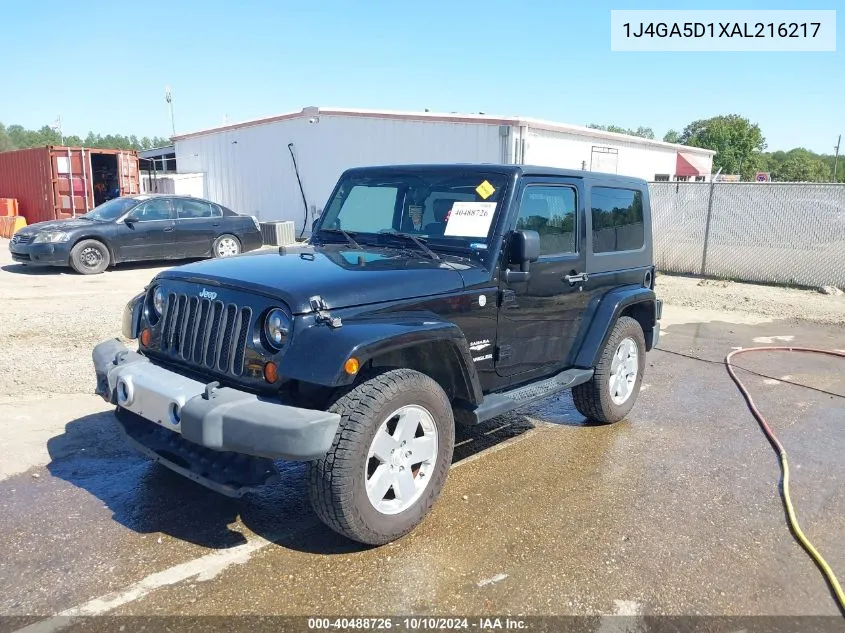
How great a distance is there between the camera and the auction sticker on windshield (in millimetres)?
4152

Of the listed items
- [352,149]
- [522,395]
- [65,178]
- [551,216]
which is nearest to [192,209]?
[352,149]

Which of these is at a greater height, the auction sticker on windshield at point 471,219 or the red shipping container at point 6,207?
the red shipping container at point 6,207

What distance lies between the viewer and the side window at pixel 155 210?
12938 mm

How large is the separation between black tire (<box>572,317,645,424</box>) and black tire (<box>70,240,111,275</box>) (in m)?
10.1

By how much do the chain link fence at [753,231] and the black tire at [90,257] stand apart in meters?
11.1

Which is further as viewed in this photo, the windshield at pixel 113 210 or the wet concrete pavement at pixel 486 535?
the windshield at pixel 113 210

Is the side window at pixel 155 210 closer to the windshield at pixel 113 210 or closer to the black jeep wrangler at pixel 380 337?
the windshield at pixel 113 210

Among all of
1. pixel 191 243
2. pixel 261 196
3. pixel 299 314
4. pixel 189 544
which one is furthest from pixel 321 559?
pixel 261 196

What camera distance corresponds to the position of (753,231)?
13.0 m

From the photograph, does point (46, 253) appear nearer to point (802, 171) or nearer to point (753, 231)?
point (753, 231)

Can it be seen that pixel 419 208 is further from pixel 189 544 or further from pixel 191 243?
pixel 191 243

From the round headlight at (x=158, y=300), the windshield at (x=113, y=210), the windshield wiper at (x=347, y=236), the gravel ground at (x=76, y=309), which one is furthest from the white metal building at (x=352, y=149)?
the round headlight at (x=158, y=300)

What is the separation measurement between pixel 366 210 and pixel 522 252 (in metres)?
1.27

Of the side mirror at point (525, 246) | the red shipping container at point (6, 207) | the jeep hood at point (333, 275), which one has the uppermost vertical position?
the red shipping container at point (6, 207)
